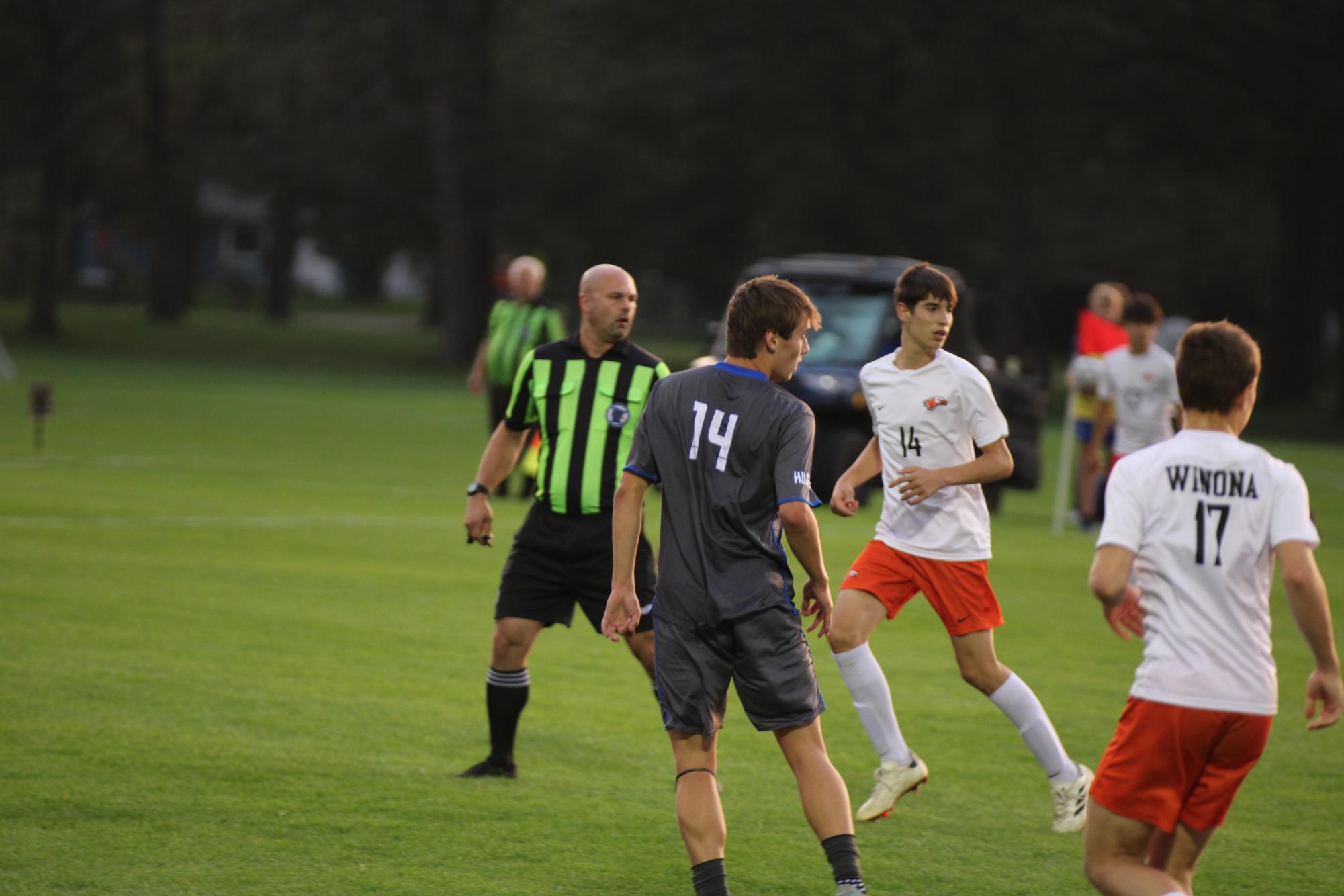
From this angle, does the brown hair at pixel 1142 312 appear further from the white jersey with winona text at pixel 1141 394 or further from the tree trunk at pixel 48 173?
the tree trunk at pixel 48 173

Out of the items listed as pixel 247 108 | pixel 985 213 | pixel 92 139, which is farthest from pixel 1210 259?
pixel 92 139

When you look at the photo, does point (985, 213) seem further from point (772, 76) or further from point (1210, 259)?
point (1210, 259)

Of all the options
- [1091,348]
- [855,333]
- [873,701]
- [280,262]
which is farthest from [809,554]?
[280,262]

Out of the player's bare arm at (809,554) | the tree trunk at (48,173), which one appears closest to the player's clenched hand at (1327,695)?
the player's bare arm at (809,554)

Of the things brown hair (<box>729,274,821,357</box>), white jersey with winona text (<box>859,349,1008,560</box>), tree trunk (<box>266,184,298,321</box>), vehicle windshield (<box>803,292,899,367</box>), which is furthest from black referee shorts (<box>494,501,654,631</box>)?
tree trunk (<box>266,184,298,321</box>)

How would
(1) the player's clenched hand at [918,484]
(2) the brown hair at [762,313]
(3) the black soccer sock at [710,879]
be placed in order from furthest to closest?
(1) the player's clenched hand at [918,484], (2) the brown hair at [762,313], (3) the black soccer sock at [710,879]

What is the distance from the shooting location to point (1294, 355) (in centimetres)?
4062

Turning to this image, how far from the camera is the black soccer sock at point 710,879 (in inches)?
179

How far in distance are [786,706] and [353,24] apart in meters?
45.0

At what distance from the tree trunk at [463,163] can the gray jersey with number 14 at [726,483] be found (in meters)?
37.3

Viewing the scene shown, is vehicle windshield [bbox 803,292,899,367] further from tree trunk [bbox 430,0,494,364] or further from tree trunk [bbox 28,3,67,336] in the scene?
tree trunk [bbox 28,3,67,336]

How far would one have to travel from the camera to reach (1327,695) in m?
3.85

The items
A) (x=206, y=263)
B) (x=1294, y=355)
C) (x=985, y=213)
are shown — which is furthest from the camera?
(x=206, y=263)

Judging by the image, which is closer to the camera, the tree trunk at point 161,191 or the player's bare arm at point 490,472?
the player's bare arm at point 490,472
